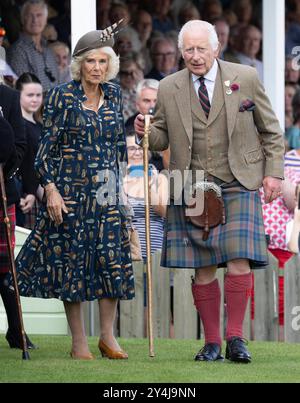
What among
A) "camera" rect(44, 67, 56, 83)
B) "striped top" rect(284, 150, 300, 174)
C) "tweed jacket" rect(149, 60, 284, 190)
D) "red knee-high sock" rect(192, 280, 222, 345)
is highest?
"camera" rect(44, 67, 56, 83)

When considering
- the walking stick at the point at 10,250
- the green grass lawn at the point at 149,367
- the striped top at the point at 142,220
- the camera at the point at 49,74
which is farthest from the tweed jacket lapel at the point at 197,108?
the camera at the point at 49,74

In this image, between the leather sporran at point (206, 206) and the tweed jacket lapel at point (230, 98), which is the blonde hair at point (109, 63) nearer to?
the tweed jacket lapel at point (230, 98)

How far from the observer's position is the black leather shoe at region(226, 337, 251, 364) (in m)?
9.07

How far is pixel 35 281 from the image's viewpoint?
369 inches

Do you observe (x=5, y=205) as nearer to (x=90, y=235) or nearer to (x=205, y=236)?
(x=90, y=235)

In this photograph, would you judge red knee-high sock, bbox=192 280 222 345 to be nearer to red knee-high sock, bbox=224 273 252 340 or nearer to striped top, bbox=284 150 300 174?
red knee-high sock, bbox=224 273 252 340

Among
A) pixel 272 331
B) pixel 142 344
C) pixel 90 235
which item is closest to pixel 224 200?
pixel 90 235

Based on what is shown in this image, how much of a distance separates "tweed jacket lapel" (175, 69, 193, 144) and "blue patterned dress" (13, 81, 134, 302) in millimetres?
410

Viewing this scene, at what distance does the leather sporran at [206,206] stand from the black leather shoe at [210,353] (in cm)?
65

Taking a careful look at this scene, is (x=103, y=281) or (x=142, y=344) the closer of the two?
(x=103, y=281)

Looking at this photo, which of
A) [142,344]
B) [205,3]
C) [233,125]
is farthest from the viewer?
[205,3]

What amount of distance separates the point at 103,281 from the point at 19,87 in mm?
3940

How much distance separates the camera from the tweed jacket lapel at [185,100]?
9.22m

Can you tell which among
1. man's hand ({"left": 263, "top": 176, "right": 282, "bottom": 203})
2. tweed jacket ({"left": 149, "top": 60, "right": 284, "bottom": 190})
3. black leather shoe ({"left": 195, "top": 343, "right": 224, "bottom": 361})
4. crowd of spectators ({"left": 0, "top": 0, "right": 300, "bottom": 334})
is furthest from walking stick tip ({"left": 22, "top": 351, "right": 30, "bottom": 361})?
crowd of spectators ({"left": 0, "top": 0, "right": 300, "bottom": 334})
